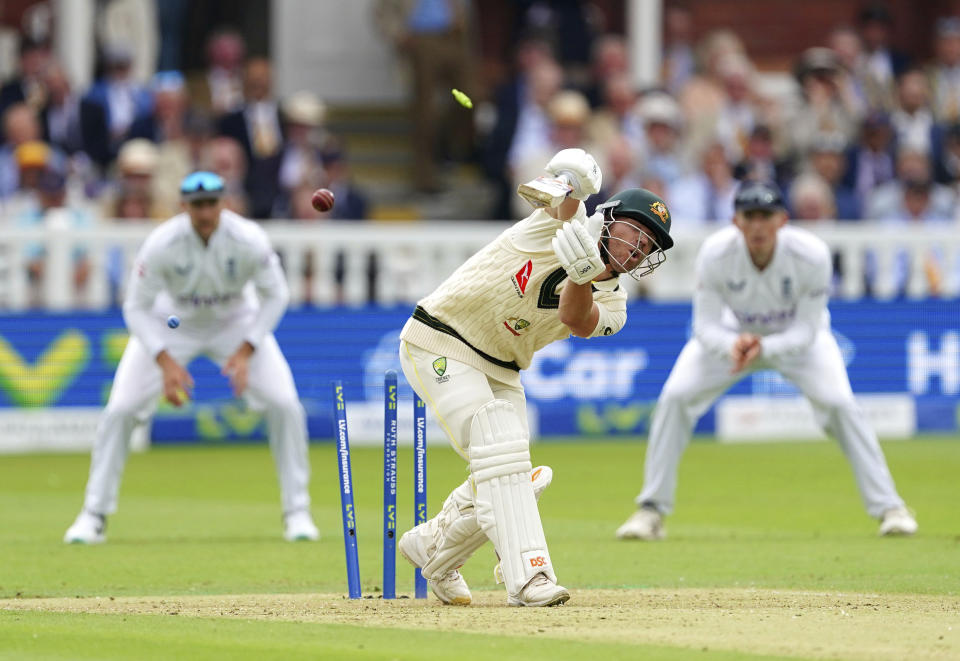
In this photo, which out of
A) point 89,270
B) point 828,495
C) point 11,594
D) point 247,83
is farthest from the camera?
point 247,83

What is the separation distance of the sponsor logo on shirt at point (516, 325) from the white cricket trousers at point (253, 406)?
316 centimetres

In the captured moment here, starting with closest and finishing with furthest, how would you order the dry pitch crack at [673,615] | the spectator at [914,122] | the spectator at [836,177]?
the dry pitch crack at [673,615] → the spectator at [836,177] → the spectator at [914,122]

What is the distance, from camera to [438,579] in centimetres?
724

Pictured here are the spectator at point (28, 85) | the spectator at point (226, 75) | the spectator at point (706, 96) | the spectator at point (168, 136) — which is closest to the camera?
the spectator at point (168, 136)

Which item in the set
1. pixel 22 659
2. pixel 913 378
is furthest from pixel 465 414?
pixel 913 378

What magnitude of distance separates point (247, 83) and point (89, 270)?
2.77m

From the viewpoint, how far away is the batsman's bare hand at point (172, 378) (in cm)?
959

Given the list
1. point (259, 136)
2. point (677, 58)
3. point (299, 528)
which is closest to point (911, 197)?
point (677, 58)

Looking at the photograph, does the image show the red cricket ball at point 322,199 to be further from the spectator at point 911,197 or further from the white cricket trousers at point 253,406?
the spectator at point 911,197

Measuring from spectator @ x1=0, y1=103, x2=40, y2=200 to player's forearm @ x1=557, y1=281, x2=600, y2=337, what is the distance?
953 cm

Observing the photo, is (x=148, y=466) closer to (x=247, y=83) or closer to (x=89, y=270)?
(x=89, y=270)

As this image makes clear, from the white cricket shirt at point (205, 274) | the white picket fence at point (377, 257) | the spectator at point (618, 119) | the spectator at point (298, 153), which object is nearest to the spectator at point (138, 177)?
the white picket fence at point (377, 257)

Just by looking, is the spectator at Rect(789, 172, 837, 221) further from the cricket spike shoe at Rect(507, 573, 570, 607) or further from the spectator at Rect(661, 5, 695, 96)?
the cricket spike shoe at Rect(507, 573, 570, 607)

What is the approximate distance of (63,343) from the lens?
1430cm
